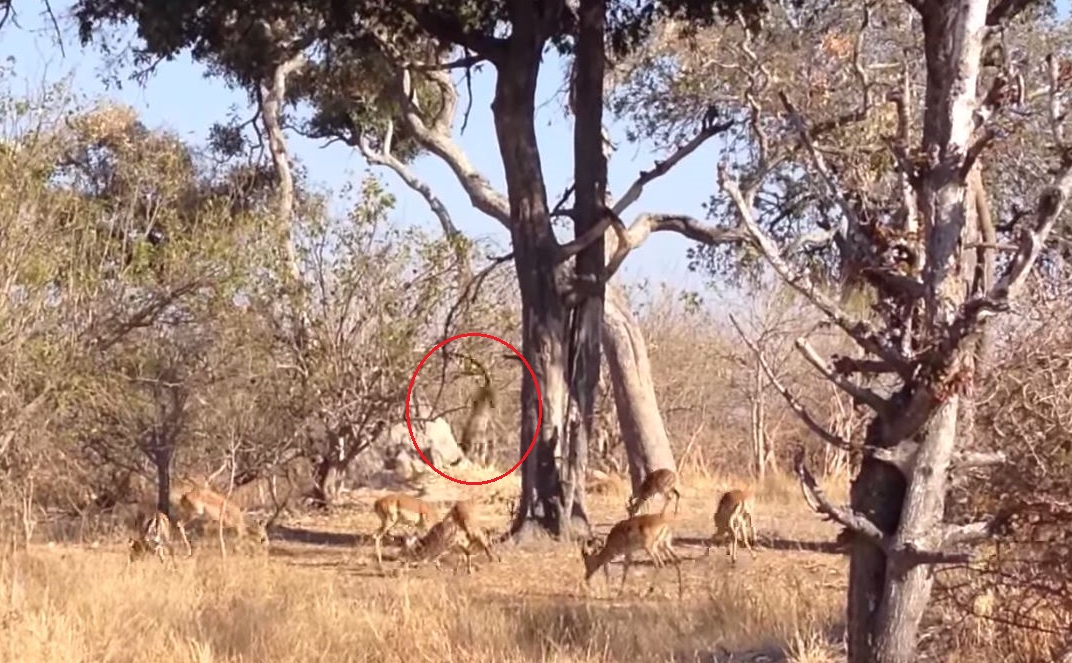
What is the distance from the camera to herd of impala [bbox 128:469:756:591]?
12727mm

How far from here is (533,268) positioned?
1538 centimetres

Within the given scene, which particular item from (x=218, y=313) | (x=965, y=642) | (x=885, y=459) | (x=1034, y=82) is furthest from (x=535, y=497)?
Result: (x=885, y=459)

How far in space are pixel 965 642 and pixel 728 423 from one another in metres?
18.9

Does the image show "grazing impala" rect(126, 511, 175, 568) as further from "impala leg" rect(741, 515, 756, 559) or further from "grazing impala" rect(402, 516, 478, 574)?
"impala leg" rect(741, 515, 756, 559)

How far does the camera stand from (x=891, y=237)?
672 cm

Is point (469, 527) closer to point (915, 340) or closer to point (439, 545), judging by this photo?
point (439, 545)

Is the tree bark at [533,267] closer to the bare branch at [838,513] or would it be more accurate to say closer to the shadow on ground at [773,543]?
the shadow on ground at [773,543]

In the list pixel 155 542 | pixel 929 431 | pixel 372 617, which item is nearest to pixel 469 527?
pixel 155 542

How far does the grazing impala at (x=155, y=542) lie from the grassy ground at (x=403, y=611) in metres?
0.16

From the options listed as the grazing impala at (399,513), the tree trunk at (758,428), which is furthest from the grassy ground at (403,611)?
the tree trunk at (758,428)

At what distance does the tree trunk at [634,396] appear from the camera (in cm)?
1845

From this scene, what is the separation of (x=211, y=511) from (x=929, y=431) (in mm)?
9681

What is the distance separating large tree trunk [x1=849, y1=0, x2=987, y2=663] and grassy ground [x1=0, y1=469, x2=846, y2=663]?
1.53 m

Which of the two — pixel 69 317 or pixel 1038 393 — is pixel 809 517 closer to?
pixel 69 317
